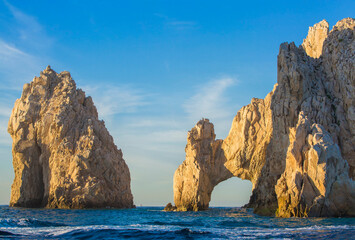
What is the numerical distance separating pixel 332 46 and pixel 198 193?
29.4 metres

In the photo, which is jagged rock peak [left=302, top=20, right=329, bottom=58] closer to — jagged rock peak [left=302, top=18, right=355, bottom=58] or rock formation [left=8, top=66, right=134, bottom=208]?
jagged rock peak [left=302, top=18, right=355, bottom=58]

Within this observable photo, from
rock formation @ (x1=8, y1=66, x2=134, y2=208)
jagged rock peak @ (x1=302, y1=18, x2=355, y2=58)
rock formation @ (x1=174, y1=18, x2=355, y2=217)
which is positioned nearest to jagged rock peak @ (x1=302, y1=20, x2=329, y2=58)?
jagged rock peak @ (x1=302, y1=18, x2=355, y2=58)

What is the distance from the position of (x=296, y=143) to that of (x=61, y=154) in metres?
45.7

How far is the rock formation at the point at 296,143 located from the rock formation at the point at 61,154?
1508 centimetres

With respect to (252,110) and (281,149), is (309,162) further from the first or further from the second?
(252,110)

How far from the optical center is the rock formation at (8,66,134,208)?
2594 inches

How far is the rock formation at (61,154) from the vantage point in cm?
6588

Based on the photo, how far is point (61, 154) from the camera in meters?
68.9

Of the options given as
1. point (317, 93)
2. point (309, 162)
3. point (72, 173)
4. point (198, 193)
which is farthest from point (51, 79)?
point (309, 162)

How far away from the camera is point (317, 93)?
165 feet

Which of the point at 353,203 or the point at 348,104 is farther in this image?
the point at 348,104

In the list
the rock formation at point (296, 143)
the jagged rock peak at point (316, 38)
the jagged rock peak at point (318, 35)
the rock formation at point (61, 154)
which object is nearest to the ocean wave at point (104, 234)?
the rock formation at point (296, 143)

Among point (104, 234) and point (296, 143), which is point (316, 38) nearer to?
point (296, 143)

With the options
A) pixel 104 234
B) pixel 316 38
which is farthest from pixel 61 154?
pixel 104 234
